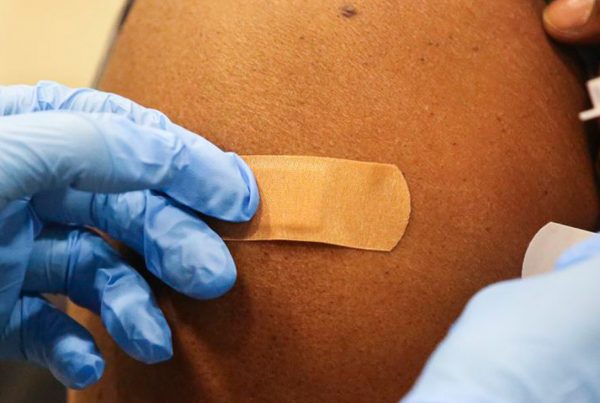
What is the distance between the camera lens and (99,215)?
97 centimetres

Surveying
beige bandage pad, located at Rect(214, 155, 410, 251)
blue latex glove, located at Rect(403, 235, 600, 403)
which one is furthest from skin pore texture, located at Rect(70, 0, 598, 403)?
blue latex glove, located at Rect(403, 235, 600, 403)

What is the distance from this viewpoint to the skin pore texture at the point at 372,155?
0.84m

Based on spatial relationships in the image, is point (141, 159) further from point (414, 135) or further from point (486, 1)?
point (486, 1)

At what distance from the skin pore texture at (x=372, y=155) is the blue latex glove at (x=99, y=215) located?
6cm

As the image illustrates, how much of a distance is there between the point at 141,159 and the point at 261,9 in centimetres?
31

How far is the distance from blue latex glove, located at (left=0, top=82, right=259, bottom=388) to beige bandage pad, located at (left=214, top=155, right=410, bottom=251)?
74 mm

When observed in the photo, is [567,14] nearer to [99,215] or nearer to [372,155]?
[372,155]

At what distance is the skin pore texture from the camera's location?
2.75 feet

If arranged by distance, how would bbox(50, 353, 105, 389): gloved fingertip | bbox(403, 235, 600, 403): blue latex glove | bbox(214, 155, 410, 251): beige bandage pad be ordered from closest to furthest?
bbox(403, 235, 600, 403): blue latex glove, bbox(214, 155, 410, 251): beige bandage pad, bbox(50, 353, 105, 389): gloved fingertip

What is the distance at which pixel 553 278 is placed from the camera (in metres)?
0.67

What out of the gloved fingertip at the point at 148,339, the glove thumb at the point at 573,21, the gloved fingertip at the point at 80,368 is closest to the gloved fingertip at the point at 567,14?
the glove thumb at the point at 573,21

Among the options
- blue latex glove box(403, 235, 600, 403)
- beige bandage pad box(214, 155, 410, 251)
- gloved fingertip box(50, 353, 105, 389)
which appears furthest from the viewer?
gloved fingertip box(50, 353, 105, 389)

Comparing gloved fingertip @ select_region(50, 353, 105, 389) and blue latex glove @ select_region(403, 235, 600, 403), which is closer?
blue latex glove @ select_region(403, 235, 600, 403)

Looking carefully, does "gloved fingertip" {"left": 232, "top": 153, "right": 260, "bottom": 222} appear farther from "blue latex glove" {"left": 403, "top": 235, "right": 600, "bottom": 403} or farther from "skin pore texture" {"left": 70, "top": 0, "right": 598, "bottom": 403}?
"blue latex glove" {"left": 403, "top": 235, "right": 600, "bottom": 403}
